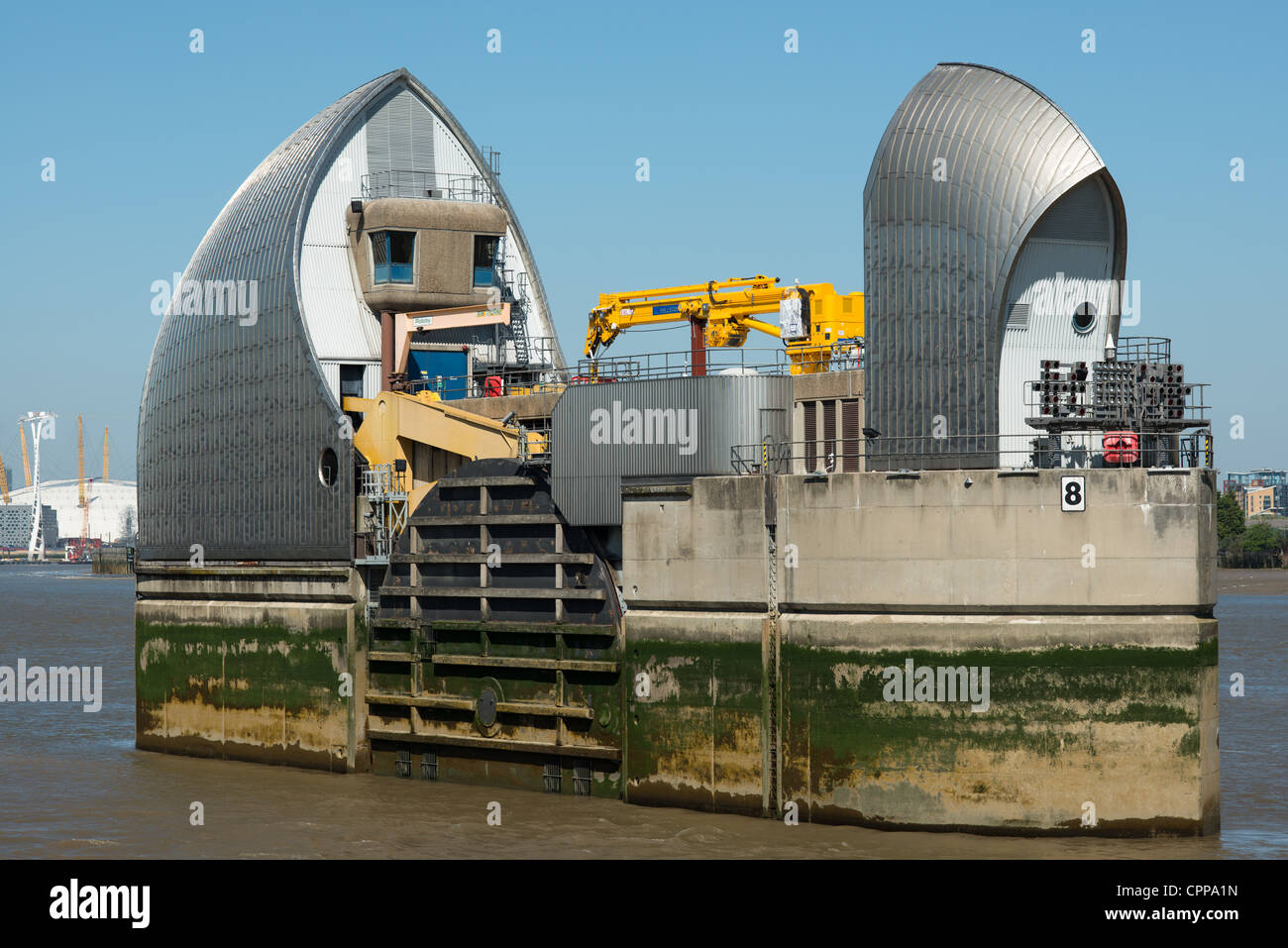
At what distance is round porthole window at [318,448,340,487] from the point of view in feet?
144

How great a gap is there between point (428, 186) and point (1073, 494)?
2801 cm

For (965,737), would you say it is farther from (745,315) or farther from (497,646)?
(745,315)

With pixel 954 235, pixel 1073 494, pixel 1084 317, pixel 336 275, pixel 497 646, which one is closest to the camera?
pixel 1073 494

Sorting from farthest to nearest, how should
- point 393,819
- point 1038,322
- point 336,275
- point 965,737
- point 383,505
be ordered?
point 336,275 < point 383,505 < point 393,819 < point 1038,322 < point 965,737

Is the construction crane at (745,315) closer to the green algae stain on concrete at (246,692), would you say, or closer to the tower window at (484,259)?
the tower window at (484,259)

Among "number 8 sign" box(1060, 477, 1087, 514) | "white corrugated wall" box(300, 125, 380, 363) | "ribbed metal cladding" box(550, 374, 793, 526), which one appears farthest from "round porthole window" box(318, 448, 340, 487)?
"number 8 sign" box(1060, 477, 1087, 514)

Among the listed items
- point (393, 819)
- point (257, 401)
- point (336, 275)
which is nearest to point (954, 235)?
point (393, 819)

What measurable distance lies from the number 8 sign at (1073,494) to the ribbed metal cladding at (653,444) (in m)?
7.47

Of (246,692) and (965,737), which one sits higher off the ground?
(965,737)

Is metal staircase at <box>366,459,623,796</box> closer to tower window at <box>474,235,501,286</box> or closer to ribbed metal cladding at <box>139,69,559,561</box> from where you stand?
ribbed metal cladding at <box>139,69,559,561</box>

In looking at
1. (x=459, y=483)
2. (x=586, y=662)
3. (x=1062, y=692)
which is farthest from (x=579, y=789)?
(x=1062, y=692)

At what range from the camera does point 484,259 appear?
52.3 metres

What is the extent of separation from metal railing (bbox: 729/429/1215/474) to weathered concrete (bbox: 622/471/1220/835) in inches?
51.3
